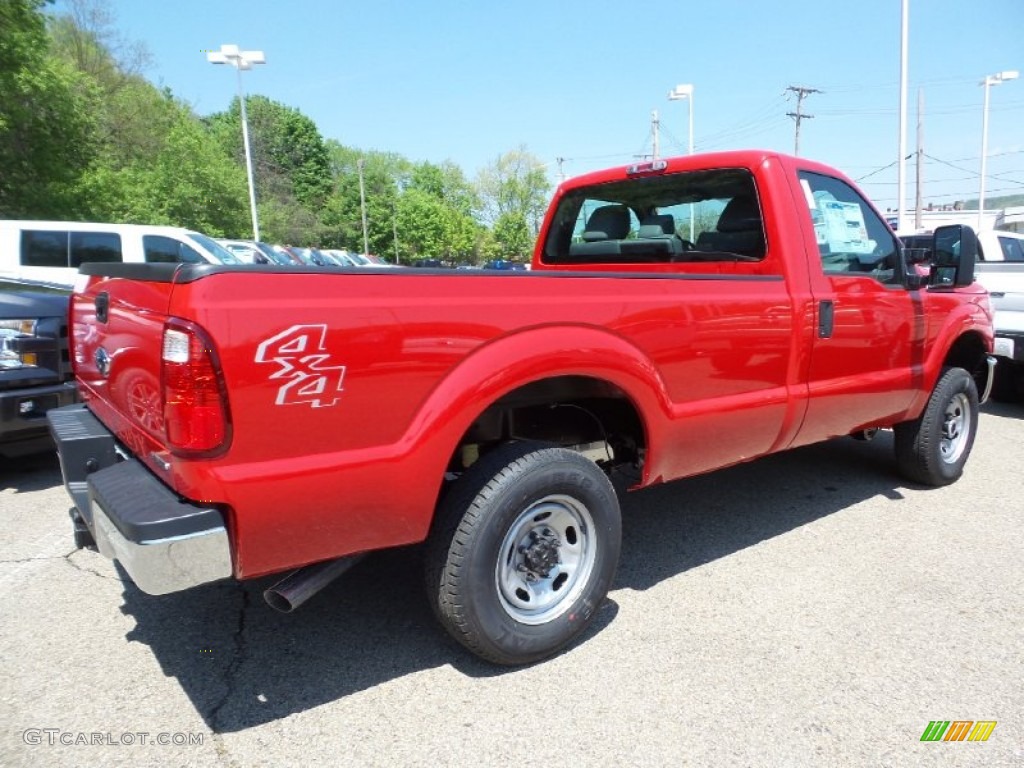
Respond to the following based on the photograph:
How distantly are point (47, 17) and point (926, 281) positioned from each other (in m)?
19.0

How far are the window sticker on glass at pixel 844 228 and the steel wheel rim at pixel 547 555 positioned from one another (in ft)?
6.77

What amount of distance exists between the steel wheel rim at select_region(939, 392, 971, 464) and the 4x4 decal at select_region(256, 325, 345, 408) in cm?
441

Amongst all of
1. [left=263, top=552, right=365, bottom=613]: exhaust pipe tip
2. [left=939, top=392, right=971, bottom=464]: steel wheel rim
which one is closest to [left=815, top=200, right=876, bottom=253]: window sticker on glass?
[left=939, top=392, right=971, bottom=464]: steel wheel rim

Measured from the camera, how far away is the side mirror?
404 centimetres

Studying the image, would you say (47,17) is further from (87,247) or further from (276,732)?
(276,732)

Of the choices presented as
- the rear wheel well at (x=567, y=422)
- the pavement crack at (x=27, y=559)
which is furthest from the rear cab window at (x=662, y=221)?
the pavement crack at (x=27, y=559)

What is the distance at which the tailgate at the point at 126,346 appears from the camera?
2.09 metres

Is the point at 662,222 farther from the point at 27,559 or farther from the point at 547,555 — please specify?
the point at 27,559

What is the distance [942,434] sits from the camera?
477cm

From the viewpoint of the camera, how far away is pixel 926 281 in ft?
13.7

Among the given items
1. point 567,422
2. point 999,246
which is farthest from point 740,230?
point 999,246

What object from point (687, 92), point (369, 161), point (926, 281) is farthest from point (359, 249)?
point (926, 281)

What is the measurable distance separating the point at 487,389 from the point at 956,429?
4143mm

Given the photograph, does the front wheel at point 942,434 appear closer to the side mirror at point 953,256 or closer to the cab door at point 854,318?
the cab door at point 854,318
